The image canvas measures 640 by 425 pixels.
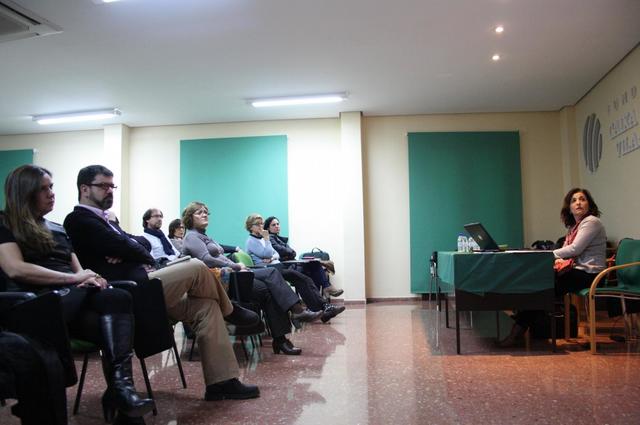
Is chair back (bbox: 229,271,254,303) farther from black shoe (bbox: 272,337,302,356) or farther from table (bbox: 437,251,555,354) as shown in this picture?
table (bbox: 437,251,555,354)

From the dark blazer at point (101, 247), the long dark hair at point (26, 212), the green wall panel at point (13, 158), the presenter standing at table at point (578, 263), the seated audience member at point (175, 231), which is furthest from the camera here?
the green wall panel at point (13, 158)

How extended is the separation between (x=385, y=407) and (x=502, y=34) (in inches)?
157

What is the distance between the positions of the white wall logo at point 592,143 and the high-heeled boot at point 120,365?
634cm

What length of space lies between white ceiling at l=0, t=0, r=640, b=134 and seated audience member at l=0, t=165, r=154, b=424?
8.83 feet

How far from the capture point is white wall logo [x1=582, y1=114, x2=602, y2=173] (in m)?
6.54

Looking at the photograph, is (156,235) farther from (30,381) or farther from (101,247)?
(30,381)

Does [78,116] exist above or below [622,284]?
above

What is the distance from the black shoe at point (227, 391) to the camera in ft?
8.27

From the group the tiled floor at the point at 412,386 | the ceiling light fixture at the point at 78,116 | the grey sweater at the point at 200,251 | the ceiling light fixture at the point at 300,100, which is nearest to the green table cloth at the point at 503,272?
the tiled floor at the point at 412,386

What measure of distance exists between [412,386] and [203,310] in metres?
1.20

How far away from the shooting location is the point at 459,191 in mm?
7641

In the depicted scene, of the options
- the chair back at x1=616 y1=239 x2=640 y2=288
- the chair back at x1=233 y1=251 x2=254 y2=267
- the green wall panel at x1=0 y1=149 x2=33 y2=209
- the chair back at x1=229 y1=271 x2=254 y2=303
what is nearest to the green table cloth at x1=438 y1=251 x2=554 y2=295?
the chair back at x1=616 y1=239 x2=640 y2=288

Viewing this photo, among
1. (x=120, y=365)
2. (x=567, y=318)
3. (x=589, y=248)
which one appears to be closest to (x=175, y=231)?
(x=120, y=365)

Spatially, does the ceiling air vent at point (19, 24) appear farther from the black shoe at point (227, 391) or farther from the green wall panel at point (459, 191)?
the green wall panel at point (459, 191)
